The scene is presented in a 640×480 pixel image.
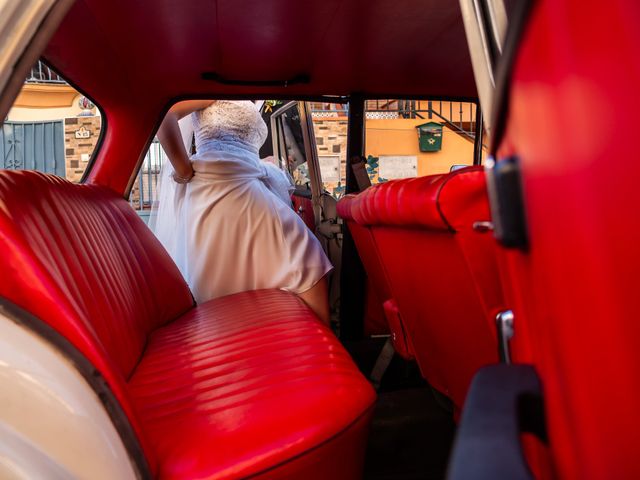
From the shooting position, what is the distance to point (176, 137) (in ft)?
8.17

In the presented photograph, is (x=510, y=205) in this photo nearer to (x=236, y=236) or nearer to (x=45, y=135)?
(x=236, y=236)

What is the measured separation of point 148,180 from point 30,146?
14.1 ft

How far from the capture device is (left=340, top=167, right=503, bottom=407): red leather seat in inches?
39.2

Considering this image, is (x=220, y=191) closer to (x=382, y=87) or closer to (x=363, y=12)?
(x=382, y=87)

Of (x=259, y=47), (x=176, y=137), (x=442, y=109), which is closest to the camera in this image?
(x=259, y=47)

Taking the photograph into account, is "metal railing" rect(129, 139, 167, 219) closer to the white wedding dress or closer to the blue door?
the white wedding dress

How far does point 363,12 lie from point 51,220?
1.14 metres

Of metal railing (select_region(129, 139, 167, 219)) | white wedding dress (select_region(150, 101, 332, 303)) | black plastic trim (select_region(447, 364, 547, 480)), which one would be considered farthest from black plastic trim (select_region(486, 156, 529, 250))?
white wedding dress (select_region(150, 101, 332, 303))

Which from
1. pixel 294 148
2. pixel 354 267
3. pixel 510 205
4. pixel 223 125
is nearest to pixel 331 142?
pixel 294 148

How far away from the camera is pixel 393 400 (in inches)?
75.9

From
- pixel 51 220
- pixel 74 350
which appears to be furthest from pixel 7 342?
pixel 51 220

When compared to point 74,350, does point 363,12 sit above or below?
above

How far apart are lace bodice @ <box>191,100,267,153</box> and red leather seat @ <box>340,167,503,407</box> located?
130 cm

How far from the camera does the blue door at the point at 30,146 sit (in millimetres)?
6043
